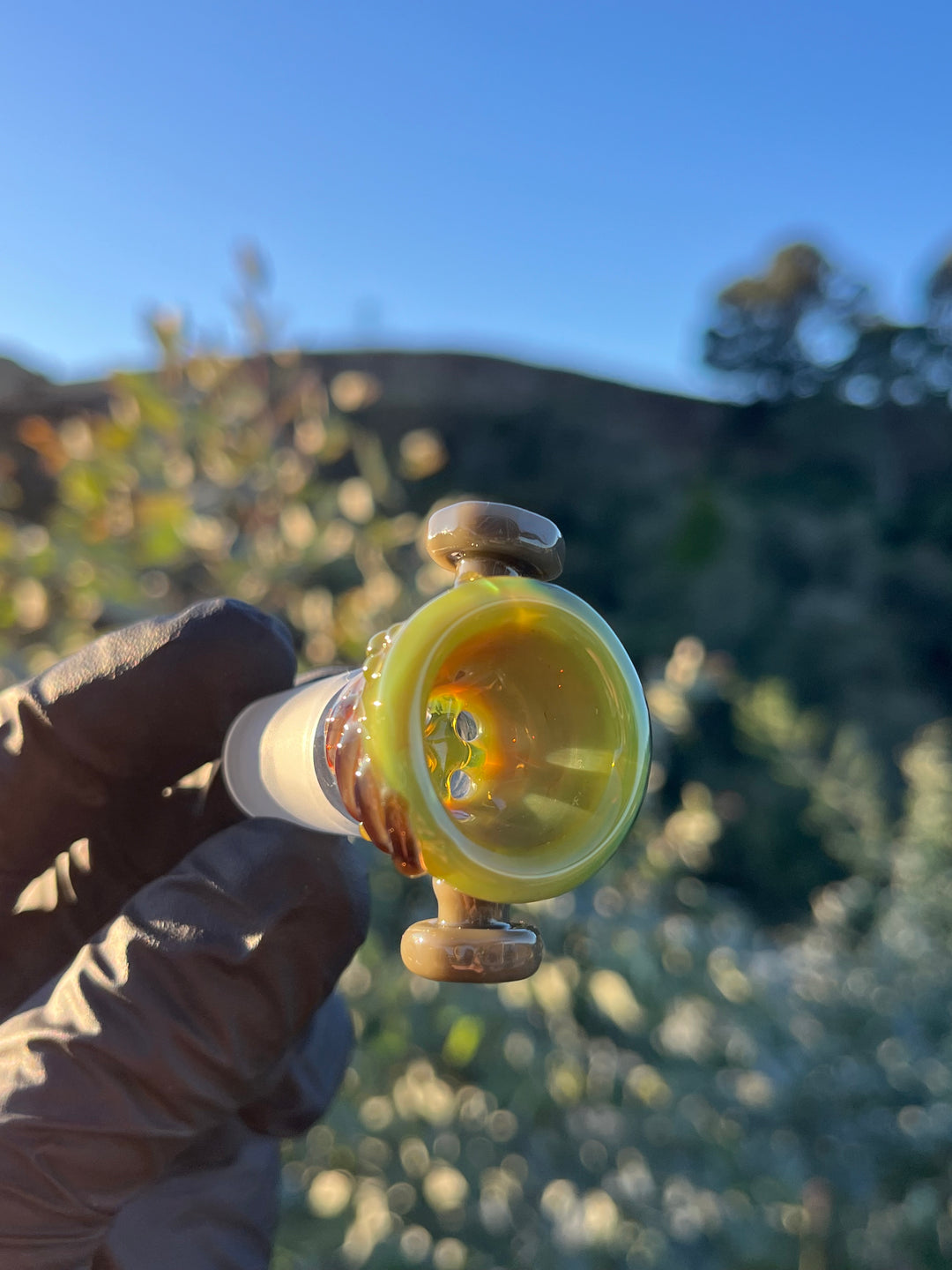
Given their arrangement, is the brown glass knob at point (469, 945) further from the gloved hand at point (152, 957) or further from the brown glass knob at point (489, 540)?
the gloved hand at point (152, 957)

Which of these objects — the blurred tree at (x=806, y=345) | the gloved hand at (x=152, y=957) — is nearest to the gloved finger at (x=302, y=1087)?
the gloved hand at (x=152, y=957)

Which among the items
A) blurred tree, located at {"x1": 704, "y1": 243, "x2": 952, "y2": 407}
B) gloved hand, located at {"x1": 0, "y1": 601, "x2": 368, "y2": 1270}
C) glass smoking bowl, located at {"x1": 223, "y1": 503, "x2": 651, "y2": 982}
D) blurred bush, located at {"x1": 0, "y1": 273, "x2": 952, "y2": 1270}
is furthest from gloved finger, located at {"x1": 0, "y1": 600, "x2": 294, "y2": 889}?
blurred tree, located at {"x1": 704, "y1": 243, "x2": 952, "y2": 407}

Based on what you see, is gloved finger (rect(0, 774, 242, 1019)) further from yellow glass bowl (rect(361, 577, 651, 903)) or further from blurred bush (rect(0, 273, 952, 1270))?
blurred bush (rect(0, 273, 952, 1270))

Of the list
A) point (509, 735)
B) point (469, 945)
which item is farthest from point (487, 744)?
point (469, 945)

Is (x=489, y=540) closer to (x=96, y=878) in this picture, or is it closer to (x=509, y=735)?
(x=509, y=735)

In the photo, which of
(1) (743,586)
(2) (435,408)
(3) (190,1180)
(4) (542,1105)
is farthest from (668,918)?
(2) (435,408)

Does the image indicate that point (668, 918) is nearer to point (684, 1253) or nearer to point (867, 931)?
point (684, 1253)
